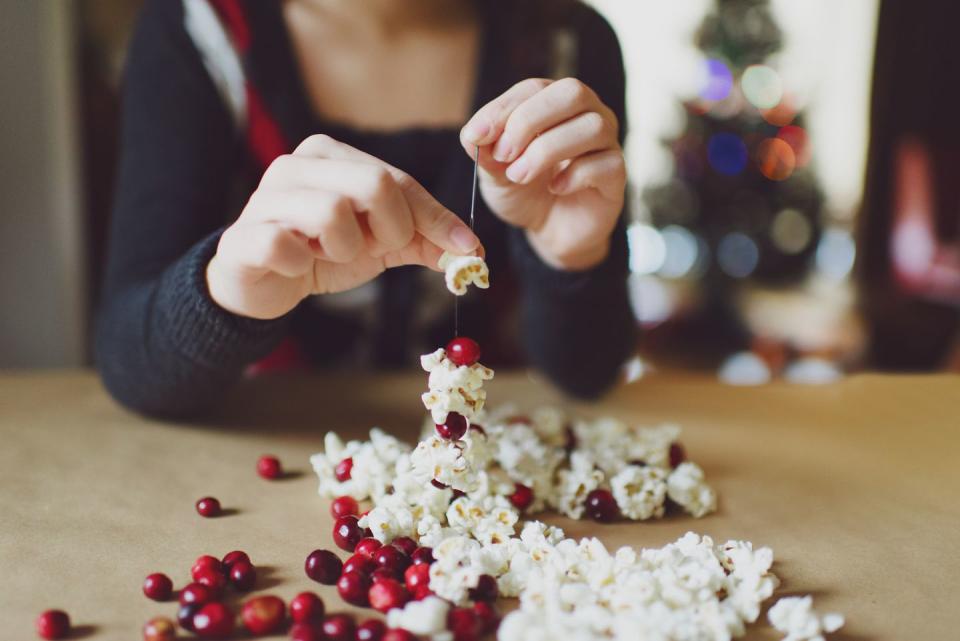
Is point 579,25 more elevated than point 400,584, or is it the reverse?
point 579,25

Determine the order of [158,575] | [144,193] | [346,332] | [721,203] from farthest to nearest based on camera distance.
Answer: [721,203] → [346,332] → [144,193] → [158,575]

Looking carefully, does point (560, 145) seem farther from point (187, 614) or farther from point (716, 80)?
point (716, 80)

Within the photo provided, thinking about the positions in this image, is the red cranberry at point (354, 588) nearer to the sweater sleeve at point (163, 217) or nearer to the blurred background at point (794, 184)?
the sweater sleeve at point (163, 217)

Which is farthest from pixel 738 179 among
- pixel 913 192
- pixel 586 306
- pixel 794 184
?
pixel 586 306

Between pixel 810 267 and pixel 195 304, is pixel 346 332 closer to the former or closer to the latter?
pixel 195 304

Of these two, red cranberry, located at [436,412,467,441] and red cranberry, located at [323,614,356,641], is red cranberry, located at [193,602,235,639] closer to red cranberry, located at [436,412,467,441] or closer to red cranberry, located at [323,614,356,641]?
red cranberry, located at [323,614,356,641]

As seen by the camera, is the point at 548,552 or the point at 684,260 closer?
the point at 548,552

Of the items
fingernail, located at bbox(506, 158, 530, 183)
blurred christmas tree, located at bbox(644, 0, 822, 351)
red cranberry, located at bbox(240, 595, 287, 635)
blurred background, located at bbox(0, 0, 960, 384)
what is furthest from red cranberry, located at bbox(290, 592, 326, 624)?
blurred christmas tree, located at bbox(644, 0, 822, 351)

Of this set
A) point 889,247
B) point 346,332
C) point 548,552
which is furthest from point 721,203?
point 548,552
